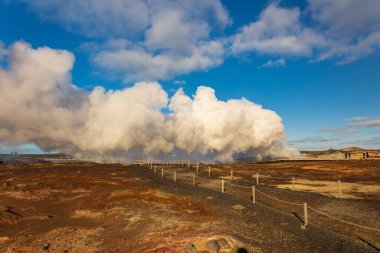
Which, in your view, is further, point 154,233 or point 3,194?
point 3,194

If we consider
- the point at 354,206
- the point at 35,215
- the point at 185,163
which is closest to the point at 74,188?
the point at 35,215

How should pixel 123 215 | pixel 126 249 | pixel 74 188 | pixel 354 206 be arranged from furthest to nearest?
1. pixel 74 188
2. pixel 354 206
3. pixel 123 215
4. pixel 126 249

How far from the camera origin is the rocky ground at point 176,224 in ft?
51.1

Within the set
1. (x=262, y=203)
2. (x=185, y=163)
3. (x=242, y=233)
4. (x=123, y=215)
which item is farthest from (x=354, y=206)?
(x=185, y=163)

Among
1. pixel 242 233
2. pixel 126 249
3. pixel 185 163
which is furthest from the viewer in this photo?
pixel 185 163

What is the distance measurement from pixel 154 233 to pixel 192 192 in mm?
16742

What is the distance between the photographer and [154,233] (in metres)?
18.0

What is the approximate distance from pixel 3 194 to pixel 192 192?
21.7 m

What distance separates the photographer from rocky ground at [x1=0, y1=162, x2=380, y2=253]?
51.1 feet

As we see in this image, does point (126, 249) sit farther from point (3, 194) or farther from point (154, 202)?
point (3, 194)

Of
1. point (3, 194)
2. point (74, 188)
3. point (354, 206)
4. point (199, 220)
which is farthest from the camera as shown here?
point (74, 188)

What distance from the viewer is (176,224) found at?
19.7m

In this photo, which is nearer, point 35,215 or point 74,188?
point 35,215

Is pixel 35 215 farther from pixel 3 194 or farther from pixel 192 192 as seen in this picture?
pixel 192 192
